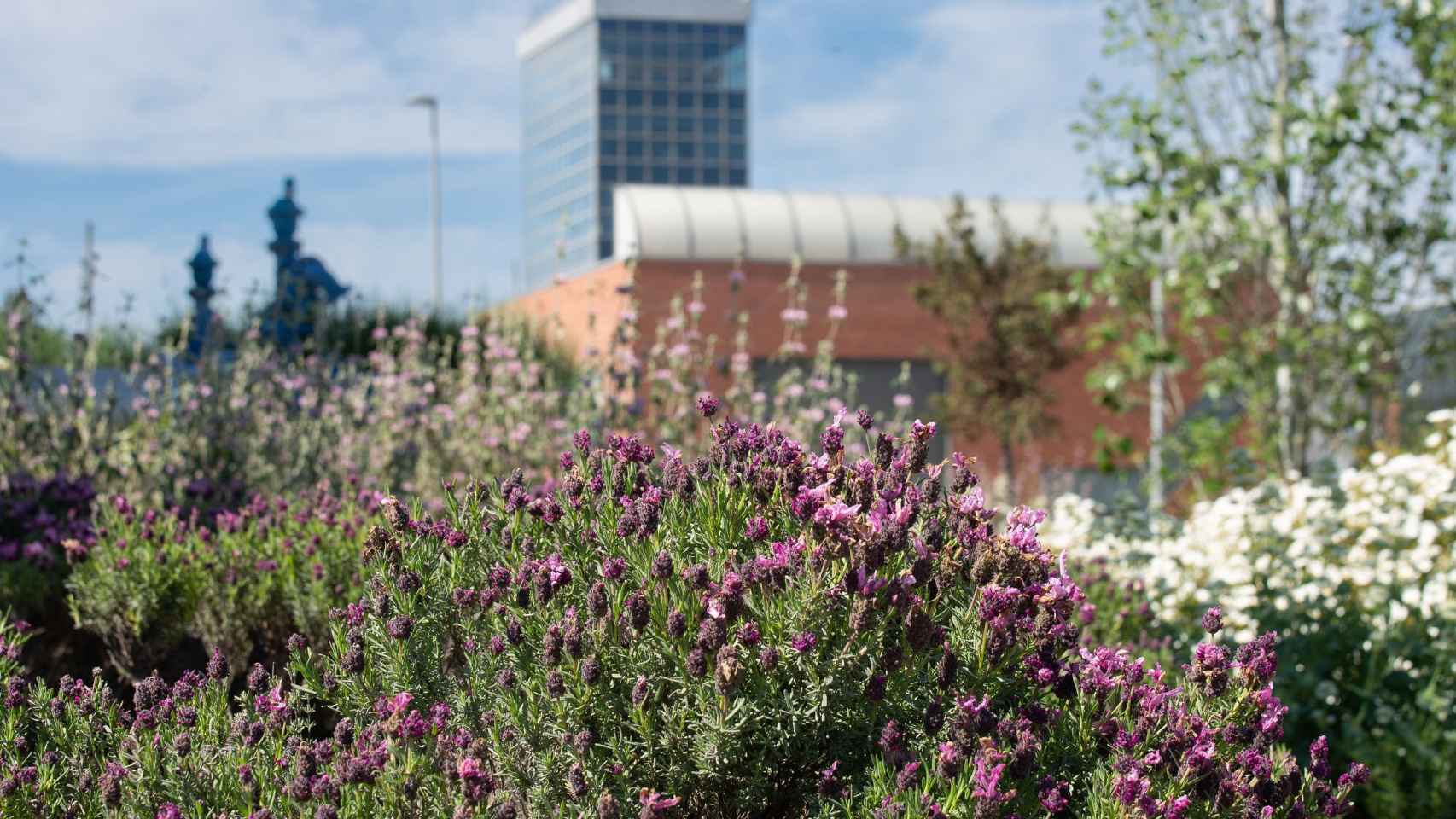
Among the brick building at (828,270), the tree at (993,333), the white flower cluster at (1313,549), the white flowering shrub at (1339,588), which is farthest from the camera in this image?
the brick building at (828,270)

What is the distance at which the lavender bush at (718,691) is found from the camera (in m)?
2.36

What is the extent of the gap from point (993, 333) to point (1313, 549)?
1363cm

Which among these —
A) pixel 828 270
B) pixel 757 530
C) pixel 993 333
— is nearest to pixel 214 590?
pixel 757 530

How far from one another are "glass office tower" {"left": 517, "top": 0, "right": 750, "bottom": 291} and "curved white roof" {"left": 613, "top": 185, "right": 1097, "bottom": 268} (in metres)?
78.2

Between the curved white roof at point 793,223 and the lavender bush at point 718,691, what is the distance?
68.5ft

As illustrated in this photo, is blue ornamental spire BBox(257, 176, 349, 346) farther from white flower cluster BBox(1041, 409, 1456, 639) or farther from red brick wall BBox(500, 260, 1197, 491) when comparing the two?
red brick wall BBox(500, 260, 1197, 491)

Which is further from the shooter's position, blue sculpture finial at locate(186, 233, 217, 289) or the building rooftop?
the building rooftop

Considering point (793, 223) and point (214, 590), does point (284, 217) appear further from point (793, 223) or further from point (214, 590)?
point (793, 223)

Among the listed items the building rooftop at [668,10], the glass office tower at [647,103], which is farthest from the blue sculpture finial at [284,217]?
the building rooftop at [668,10]

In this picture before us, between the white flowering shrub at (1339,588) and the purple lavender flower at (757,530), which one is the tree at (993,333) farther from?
the purple lavender flower at (757,530)

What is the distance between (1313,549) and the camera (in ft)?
21.3

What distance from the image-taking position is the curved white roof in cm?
2428

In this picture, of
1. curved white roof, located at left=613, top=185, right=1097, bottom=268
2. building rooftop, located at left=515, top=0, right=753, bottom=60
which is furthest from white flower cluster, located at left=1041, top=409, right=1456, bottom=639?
building rooftop, located at left=515, top=0, right=753, bottom=60

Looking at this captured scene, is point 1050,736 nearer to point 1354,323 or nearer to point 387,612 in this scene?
point 387,612
